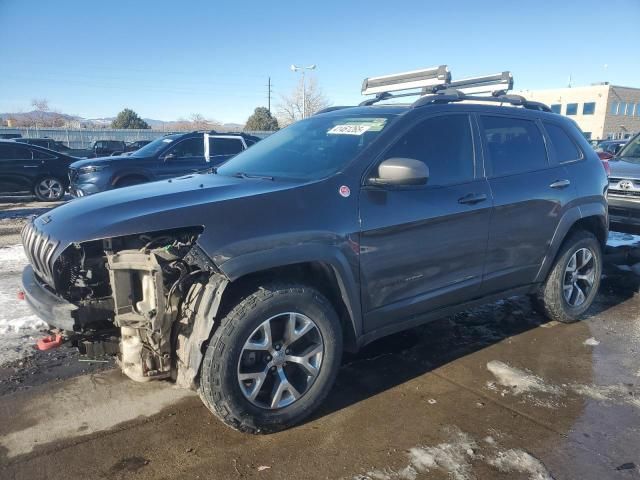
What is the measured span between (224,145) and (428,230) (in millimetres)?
8052

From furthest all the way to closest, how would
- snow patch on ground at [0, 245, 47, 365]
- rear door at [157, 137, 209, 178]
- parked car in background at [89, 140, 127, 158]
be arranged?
parked car in background at [89, 140, 127, 158]
rear door at [157, 137, 209, 178]
snow patch on ground at [0, 245, 47, 365]

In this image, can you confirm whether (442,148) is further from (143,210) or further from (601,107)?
(601,107)

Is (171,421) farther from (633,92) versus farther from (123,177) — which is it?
(633,92)

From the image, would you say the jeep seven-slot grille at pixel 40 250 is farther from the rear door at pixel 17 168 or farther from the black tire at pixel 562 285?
the rear door at pixel 17 168

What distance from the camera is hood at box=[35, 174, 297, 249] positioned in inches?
102

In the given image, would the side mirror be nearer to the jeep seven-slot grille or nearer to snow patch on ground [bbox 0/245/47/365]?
the jeep seven-slot grille

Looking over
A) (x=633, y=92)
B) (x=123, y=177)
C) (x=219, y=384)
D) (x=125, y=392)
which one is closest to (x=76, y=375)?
(x=125, y=392)

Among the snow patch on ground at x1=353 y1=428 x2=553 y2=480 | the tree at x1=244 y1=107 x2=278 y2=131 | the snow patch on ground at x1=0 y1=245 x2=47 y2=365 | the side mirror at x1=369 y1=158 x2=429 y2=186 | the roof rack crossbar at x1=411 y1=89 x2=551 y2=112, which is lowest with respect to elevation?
the snow patch on ground at x1=353 y1=428 x2=553 y2=480

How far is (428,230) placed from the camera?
10.8 ft

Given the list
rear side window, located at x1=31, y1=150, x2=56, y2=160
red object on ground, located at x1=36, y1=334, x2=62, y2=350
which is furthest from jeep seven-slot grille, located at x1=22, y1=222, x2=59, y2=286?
rear side window, located at x1=31, y1=150, x2=56, y2=160

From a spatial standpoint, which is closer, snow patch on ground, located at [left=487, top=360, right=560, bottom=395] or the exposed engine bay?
the exposed engine bay

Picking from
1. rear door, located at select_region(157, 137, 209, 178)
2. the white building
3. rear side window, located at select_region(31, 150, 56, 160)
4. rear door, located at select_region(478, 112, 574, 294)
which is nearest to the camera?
rear door, located at select_region(478, 112, 574, 294)

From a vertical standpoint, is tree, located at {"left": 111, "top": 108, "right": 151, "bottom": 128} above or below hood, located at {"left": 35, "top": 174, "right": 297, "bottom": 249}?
above

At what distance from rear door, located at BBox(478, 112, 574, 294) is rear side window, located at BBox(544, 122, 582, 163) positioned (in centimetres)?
13
